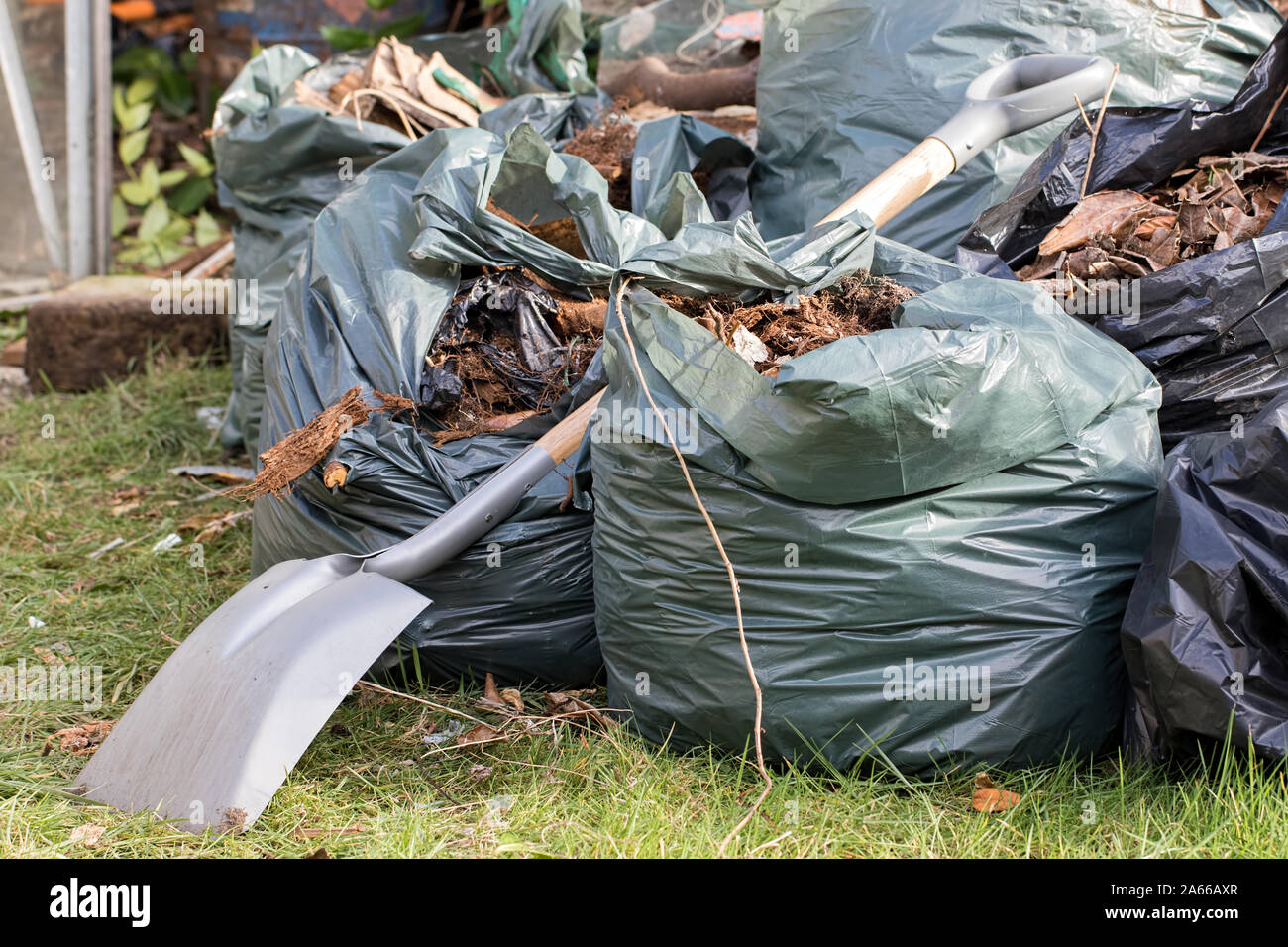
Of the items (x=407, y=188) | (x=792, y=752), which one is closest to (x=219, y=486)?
(x=407, y=188)

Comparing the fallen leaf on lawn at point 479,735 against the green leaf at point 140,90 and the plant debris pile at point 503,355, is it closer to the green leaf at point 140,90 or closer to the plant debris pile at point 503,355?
the plant debris pile at point 503,355

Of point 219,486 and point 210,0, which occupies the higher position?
point 210,0

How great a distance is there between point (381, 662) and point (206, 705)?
409 mm

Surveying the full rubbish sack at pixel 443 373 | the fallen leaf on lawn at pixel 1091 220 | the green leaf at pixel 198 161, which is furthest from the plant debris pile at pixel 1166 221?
the green leaf at pixel 198 161

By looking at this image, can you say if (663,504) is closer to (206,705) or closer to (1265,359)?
(206,705)

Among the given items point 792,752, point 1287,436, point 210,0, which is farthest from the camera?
point 210,0

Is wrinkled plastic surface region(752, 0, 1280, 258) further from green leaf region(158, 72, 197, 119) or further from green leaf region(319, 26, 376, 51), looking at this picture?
green leaf region(158, 72, 197, 119)

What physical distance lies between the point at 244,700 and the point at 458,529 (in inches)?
18.3

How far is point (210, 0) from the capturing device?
17.6ft

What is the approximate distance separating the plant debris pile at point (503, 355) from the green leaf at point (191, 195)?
3537 mm

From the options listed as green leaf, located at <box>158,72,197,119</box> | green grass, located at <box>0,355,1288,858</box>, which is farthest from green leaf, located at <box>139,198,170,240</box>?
green grass, located at <box>0,355,1288,858</box>

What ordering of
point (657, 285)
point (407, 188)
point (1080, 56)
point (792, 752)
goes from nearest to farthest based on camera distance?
point (792, 752) → point (657, 285) → point (1080, 56) → point (407, 188)

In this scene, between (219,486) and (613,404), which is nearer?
(613,404)

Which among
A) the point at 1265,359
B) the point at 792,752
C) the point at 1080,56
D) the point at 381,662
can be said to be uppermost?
the point at 1080,56
